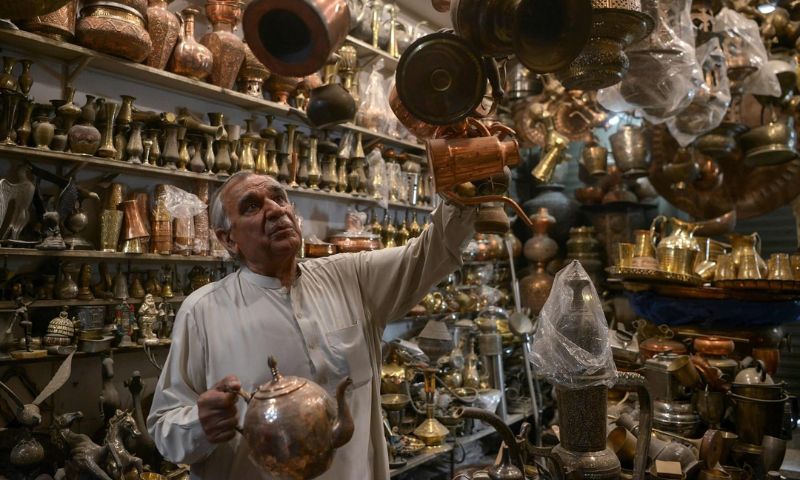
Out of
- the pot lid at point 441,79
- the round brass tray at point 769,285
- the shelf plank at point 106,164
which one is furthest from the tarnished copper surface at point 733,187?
the pot lid at point 441,79

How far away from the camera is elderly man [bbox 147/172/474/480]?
1.49 metres

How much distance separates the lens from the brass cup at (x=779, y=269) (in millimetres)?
3406

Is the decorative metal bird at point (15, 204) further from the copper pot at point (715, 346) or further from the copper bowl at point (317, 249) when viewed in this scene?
the copper pot at point (715, 346)


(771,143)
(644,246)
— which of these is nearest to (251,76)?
(644,246)

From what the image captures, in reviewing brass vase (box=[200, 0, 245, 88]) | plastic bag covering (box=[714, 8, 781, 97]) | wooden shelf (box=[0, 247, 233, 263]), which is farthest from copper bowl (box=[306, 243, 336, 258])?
plastic bag covering (box=[714, 8, 781, 97])

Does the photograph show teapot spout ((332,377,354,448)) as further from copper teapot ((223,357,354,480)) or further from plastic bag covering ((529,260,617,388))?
plastic bag covering ((529,260,617,388))

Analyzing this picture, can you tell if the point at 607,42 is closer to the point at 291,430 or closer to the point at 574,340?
the point at 574,340

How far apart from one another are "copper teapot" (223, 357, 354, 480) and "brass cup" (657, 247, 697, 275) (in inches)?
129

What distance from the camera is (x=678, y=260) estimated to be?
362 centimetres

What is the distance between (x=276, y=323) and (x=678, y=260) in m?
3.06

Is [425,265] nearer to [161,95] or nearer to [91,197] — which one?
[91,197]

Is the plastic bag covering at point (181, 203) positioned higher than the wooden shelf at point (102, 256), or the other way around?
the plastic bag covering at point (181, 203)

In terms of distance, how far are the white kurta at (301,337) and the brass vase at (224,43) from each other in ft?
6.21

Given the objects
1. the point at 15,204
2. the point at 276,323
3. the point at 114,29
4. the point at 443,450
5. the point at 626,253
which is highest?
the point at 114,29
